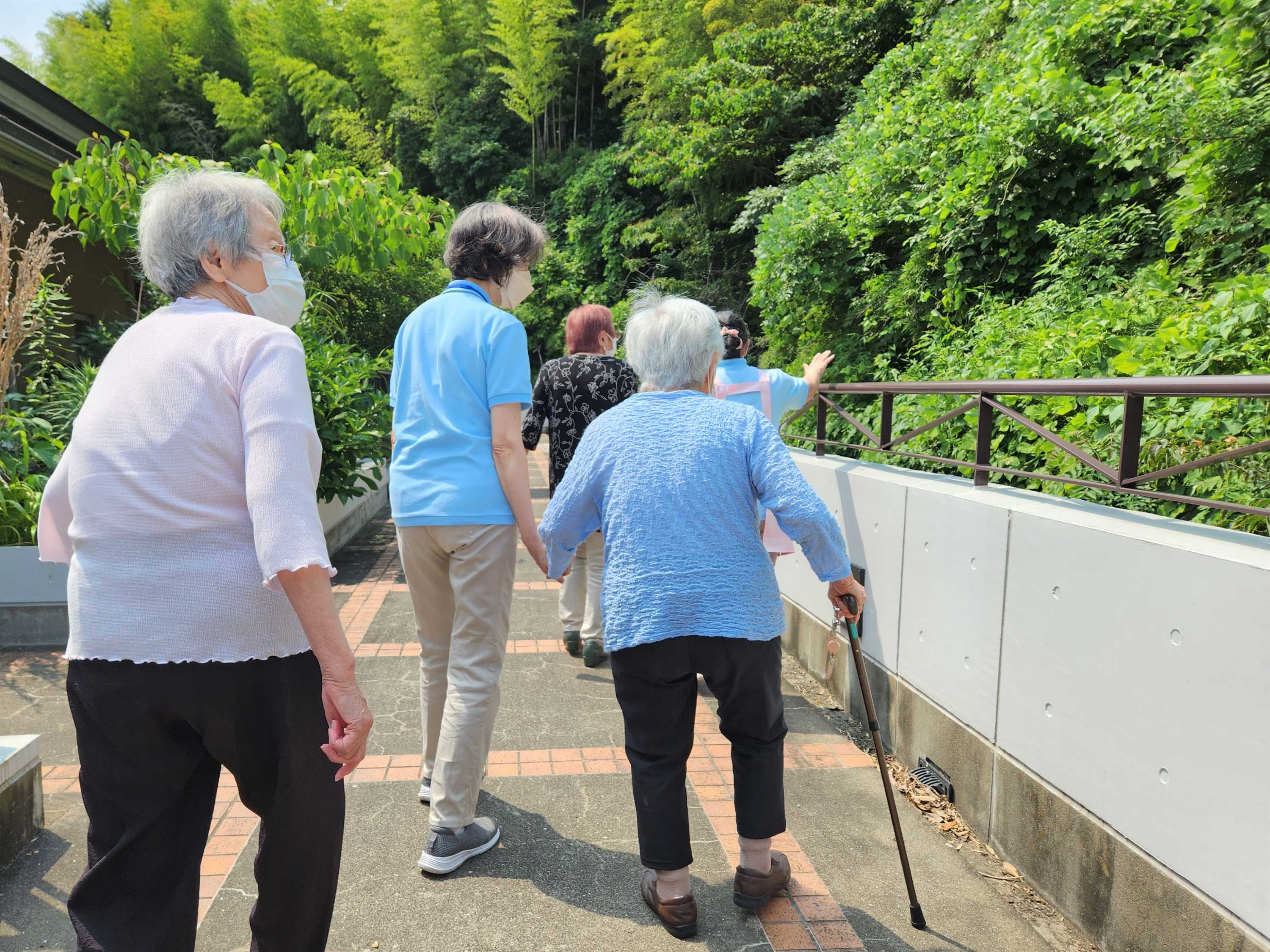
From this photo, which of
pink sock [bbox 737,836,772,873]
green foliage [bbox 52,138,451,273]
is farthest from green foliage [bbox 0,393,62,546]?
pink sock [bbox 737,836,772,873]

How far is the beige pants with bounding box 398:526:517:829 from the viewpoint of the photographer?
2574 mm

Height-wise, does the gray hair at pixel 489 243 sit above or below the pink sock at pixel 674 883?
above

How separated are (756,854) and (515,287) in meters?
1.88

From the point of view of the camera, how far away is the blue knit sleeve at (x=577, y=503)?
7.71ft

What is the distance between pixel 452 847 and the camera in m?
2.61

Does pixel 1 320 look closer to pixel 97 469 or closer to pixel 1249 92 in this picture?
pixel 97 469

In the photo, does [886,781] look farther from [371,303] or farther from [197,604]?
[371,303]

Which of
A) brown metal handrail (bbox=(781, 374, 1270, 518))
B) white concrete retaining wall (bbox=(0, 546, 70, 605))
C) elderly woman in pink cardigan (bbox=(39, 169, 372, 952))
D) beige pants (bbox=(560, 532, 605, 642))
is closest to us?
elderly woman in pink cardigan (bbox=(39, 169, 372, 952))

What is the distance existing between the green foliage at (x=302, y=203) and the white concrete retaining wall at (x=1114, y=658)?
5.40 metres

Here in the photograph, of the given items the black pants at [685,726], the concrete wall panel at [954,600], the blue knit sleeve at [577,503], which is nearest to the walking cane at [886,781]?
→ the black pants at [685,726]

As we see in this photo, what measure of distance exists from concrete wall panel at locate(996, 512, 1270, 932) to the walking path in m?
0.53

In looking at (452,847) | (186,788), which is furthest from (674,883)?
(186,788)

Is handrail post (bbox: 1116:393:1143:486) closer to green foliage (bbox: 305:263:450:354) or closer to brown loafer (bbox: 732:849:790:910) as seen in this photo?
brown loafer (bbox: 732:849:790:910)

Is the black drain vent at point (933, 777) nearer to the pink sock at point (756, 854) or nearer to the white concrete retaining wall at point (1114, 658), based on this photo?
the white concrete retaining wall at point (1114, 658)
